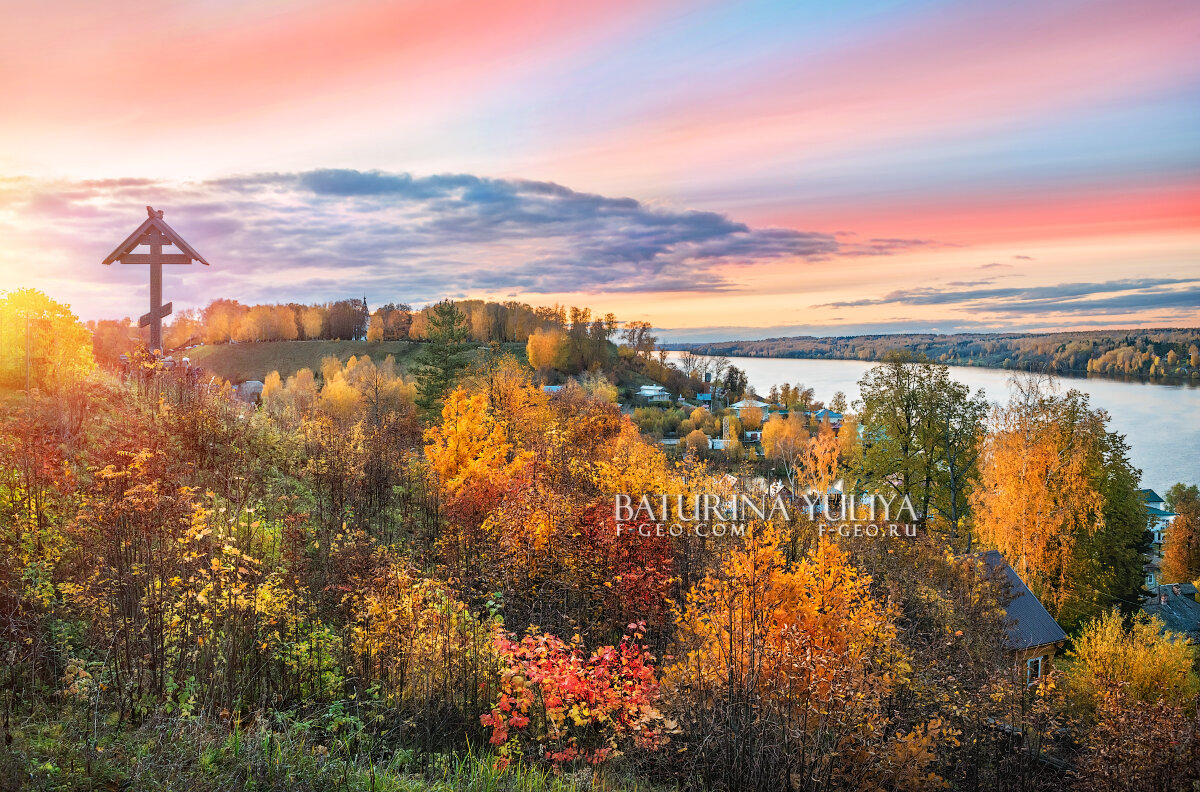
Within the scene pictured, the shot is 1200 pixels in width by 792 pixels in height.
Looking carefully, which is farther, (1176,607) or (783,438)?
(783,438)

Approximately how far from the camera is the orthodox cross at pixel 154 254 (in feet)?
39.4

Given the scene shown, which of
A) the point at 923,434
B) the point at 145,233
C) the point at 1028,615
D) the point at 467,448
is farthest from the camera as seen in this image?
the point at 923,434

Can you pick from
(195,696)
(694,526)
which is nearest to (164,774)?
(195,696)

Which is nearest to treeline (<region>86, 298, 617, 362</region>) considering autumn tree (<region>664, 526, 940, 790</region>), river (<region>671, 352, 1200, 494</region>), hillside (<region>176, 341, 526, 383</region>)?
hillside (<region>176, 341, 526, 383</region>)

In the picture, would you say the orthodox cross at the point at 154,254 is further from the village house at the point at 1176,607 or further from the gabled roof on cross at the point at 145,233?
the village house at the point at 1176,607

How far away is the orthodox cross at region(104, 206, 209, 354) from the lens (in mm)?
12023

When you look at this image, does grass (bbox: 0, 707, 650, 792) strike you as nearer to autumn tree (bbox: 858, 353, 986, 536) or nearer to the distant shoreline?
autumn tree (bbox: 858, 353, 986, 536)

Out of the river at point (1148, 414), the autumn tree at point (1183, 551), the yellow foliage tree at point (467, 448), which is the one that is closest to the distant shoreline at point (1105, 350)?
the river at point (1148, 414)

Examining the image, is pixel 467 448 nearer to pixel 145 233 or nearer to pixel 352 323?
pixel 145 233

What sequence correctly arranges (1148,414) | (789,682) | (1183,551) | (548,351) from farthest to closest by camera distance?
(1148,414) < (548,351) < (1183,551) < (789,682)

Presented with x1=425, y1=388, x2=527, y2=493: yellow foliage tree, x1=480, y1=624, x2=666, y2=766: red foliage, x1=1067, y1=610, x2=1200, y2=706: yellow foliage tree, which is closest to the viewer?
x1=480, y1=624, x2=666, y2=766: red foliage

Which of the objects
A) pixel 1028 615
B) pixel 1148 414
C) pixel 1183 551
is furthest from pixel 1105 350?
pixel 1028 615

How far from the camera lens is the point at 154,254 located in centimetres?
1220

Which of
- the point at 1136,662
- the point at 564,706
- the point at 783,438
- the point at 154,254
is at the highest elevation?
the point at 154,254
